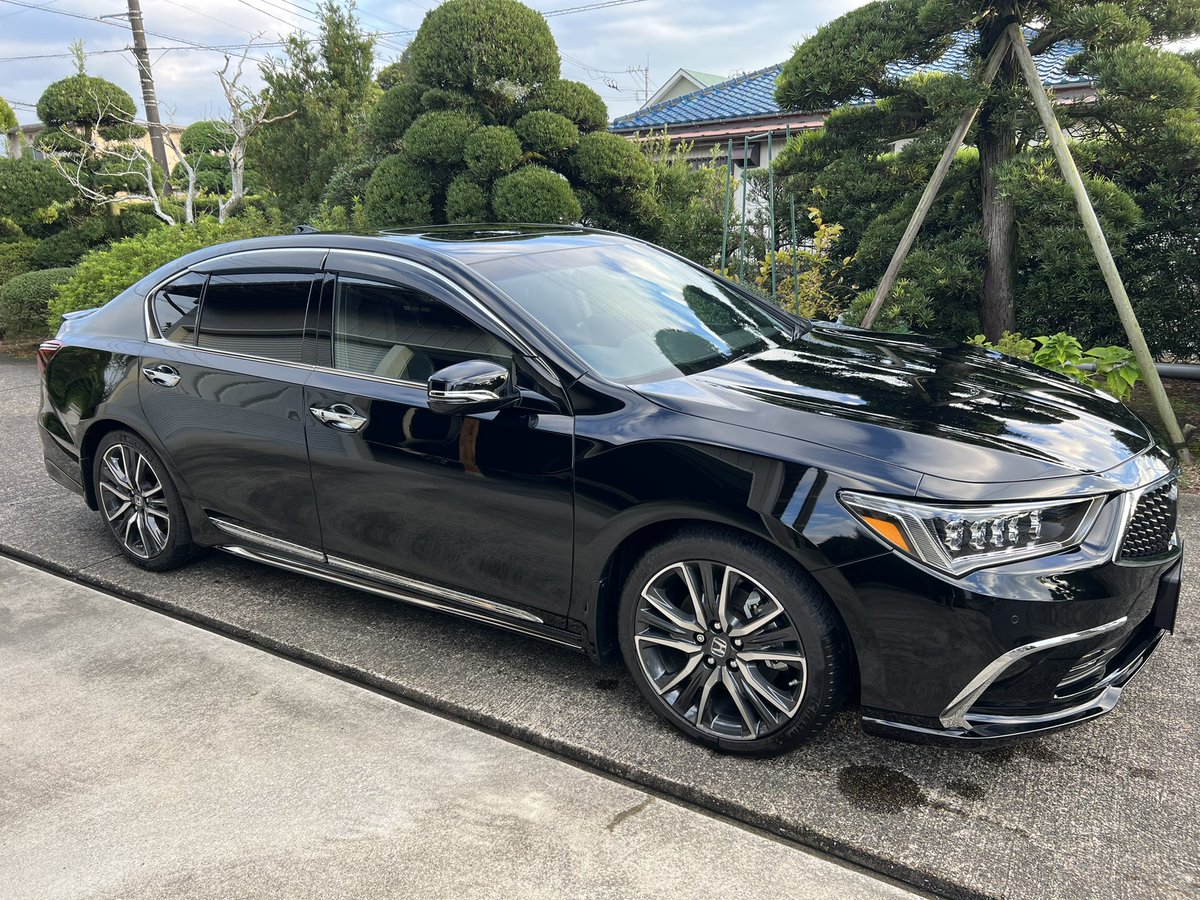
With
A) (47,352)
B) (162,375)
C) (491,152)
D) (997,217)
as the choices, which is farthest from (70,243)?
(997,217)

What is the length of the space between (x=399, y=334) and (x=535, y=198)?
4462 mm

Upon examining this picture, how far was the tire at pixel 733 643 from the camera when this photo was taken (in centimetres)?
255

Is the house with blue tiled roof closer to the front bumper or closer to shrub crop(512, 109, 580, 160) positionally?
shrub crop(512, 109, 580, 160)

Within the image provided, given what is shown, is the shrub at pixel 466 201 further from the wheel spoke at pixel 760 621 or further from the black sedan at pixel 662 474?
the wheel spoke at pixel 760 621

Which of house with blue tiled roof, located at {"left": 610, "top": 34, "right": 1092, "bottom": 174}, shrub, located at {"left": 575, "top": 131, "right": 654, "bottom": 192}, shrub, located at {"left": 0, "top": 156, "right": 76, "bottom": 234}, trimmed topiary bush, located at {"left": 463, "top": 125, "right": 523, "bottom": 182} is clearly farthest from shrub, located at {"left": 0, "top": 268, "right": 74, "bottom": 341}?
house with blue tiled roof, located at {"left": 610, "top": 34, "right": 1092, "bottom": 174}

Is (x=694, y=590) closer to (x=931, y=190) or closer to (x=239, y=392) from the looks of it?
(x=239, y=392)

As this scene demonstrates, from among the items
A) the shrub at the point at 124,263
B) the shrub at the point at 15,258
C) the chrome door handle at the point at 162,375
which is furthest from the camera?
the shrub at the point at 15,258

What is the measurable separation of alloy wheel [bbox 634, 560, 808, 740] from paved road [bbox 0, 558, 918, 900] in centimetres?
32

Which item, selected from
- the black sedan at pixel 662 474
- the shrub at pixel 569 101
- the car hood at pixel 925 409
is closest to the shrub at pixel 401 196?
the shrub at pixel 569 101

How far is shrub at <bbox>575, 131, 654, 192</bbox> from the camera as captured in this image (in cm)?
782

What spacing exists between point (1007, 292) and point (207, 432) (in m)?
5.19

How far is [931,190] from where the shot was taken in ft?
19.4

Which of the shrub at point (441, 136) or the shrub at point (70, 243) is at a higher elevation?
the shrub at point (441, 136)

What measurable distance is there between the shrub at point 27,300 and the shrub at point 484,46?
249 inches
